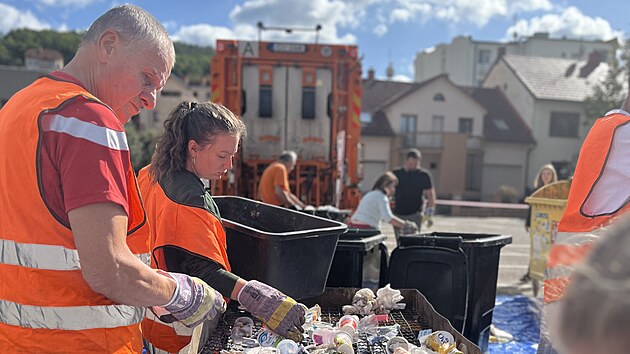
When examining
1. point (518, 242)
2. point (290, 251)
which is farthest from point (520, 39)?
point (290, 251)

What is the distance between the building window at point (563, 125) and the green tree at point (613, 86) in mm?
2443

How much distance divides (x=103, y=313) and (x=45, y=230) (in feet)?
0.99

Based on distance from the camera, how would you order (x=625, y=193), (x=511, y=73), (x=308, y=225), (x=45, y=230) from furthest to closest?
(x=511, y=73) → (x=308, y=225) → (x=625, y=193) → (x=45, y=230)

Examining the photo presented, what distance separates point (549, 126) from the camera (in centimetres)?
3075

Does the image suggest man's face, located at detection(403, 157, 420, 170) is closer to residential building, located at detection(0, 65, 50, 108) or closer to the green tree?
the green tree

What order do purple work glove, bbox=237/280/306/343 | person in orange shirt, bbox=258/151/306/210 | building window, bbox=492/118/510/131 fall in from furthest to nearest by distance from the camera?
building window, bbox=492/118/510/131
person in orange shirt, bbox=258/151/306/210
purple work glove, bbox=237/280/306/343

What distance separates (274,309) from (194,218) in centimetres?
47

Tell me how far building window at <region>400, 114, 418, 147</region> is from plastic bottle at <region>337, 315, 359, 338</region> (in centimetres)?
2739

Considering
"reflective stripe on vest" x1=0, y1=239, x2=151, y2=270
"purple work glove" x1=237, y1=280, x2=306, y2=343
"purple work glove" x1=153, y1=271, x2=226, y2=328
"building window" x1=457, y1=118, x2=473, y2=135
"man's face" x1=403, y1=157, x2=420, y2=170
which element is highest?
"building window" x1=457, y1=118, x2=473, y2=135

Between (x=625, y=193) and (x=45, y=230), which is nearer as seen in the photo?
(x=45, y=230)

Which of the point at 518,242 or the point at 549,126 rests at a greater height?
the point at 549,126

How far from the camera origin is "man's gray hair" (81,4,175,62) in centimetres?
150

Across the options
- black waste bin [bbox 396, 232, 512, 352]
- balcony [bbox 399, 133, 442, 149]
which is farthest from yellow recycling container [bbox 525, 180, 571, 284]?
balcony [bbox 399, 133, 442, 149]

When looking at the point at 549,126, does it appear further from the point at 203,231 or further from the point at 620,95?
the point at 203,231
